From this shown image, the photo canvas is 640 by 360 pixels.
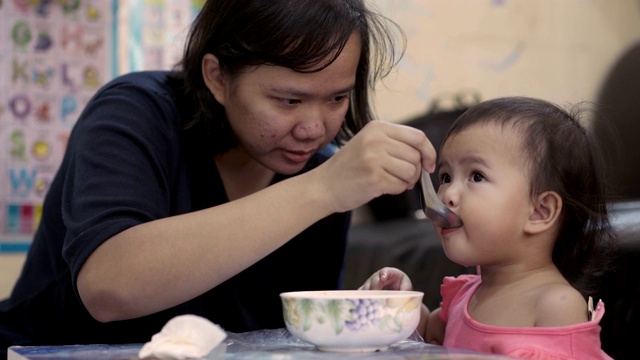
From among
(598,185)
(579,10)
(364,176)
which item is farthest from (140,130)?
(579,10)

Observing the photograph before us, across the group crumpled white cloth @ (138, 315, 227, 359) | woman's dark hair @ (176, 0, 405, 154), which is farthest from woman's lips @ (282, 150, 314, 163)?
crumpled white cloth @ (138, 315, 227, 359)

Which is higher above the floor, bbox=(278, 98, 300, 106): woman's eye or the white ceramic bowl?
bbox=(278, 98, 300, 106): woman's eye

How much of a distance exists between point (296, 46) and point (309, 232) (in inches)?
16.5

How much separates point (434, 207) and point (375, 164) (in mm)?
134

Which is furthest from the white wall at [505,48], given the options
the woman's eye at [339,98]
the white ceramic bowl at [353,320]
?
the white ceramic bowl at [353,320]

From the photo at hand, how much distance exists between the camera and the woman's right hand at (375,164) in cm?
103

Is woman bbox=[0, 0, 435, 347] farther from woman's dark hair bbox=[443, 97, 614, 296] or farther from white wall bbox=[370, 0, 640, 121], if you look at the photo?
white wall bbox=[370, 0, 640, 121]

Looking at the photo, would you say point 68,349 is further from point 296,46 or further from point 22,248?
point 22,248

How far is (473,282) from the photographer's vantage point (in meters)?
1.28

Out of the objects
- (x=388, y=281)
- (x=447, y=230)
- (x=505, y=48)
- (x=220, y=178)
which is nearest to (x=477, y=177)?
(x=447, y=230)

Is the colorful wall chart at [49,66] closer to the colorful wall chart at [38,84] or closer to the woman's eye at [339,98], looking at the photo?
the colorful wall chart at [38,84]

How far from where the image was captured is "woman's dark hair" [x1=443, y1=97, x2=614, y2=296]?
1.16 metres

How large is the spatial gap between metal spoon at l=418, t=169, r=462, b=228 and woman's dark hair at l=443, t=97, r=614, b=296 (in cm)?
11

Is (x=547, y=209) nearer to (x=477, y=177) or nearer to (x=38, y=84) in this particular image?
(x=477, y=177)
